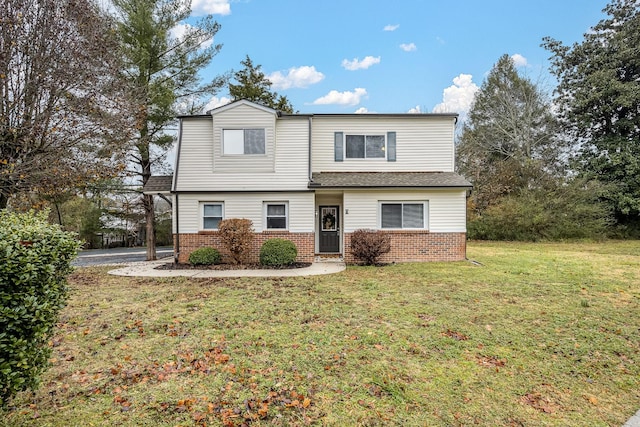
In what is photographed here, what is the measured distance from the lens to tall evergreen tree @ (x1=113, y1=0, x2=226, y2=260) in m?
13.9

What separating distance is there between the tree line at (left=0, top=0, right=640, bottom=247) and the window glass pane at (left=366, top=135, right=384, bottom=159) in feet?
25.2

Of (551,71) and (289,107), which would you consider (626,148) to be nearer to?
(551,71)

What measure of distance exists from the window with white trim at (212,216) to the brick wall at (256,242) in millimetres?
312

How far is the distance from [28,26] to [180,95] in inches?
305

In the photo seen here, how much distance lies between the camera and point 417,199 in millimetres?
13141

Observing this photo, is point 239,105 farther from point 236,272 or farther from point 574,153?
point 574,153

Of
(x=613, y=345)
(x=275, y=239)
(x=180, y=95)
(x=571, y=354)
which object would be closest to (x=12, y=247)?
(x=571, y=354)

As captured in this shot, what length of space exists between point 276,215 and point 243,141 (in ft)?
10.4

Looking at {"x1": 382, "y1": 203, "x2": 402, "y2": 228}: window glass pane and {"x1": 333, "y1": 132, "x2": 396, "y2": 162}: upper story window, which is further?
{"x1": 333, "y1": 132, "x2": 396, "y2": 162}: upper story window

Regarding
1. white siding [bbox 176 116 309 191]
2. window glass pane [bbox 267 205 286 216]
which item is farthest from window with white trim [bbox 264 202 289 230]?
white siding [bbox 176 116 309 191]

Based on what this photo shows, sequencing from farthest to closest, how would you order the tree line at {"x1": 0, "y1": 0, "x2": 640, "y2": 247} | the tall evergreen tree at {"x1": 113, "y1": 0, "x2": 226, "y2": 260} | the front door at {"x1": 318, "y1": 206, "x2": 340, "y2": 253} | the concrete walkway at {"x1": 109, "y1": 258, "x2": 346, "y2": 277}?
the front door at {"x1": 318, "y1": 206, "x2": 340, "y2": 253} < the tall evergreen tree at {"x1": 113, "y1": 0, "x2": 226, "y2": 260} < the concrete walkway at {"x1": 109, "y1": 258, "x2": 346, "y2": 277} < the tree line at {"x1": 0, "y1": 0, "x2": 640, "y2": 247}

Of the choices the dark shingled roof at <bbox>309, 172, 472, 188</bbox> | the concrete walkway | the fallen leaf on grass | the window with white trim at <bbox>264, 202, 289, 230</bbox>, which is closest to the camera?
the fallen leaf on grass

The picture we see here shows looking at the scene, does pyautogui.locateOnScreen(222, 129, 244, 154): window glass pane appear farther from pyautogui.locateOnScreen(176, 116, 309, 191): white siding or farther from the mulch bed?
the mulch bed

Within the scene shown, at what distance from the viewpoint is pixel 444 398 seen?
3.37 m
